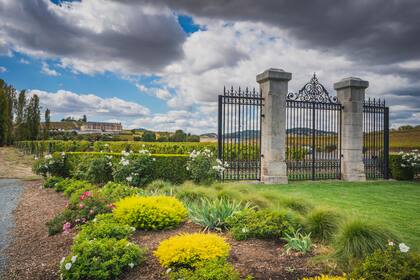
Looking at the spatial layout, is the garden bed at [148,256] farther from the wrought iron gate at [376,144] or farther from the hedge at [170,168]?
the wrought iron gate at [376,144]

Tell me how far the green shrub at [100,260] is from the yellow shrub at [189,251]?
28 cm

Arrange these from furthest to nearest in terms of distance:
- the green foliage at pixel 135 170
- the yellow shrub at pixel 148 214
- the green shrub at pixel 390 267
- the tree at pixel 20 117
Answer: the tree at pixel 20 117 < the green foliage at pixel 135 170 < the yellow shrub at pixel 148 214 < the green shrub at pixel 390 267

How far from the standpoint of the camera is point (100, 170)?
961 cm

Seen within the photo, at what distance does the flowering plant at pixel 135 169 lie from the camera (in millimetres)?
8875

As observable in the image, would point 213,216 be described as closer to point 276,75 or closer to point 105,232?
point 105,232

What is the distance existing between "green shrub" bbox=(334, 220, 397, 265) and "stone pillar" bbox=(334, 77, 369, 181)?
32.8 ft

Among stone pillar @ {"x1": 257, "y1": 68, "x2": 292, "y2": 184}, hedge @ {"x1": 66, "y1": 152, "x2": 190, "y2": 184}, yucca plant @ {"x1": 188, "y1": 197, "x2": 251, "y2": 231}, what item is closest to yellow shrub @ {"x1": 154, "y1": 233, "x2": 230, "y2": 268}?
yucca plant @ {"x1": 188, "y1": 197, "x2": 251, "y2": 231}

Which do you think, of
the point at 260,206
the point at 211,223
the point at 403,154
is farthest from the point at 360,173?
the point at 211,223

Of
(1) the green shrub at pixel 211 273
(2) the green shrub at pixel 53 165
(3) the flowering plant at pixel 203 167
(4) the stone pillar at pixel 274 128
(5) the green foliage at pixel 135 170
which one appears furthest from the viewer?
(2) the green shrub at pixel 53 165

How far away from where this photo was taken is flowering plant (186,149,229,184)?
9242 mm

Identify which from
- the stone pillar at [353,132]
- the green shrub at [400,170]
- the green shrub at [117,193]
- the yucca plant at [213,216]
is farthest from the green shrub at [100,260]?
the green shrub at [400,170]

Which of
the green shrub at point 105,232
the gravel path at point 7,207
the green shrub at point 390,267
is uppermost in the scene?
the green shrub at point 390,267

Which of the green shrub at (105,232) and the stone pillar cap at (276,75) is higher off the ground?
the stone pillar cap at (276,75)

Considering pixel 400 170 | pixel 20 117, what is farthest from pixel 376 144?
pixel 20 117
